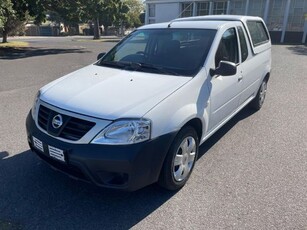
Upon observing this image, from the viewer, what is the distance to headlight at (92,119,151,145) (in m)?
2.54

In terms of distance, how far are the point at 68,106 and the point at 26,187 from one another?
119 cm

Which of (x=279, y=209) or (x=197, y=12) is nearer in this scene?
(x=279, y=209)

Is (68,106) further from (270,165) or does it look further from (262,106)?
(262,106)

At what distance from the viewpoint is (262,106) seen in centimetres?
630

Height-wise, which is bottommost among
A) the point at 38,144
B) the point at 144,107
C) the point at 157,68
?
the point at 38,144

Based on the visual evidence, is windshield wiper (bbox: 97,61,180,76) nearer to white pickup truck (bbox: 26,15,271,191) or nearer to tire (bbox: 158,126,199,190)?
white pickup truck (bbox: 26,15,271,191)

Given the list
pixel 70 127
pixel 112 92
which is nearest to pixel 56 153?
pixel 70 127

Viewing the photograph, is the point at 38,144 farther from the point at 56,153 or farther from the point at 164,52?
the point at 164,52

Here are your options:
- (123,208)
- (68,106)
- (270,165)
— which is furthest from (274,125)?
(68,106)

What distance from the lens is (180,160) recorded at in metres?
3.12

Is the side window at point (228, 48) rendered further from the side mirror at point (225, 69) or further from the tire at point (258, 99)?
the tire at point (258, 99)

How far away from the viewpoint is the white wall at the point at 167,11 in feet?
133

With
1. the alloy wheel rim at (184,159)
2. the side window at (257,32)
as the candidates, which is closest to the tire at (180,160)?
the alloy wheel rim at (184,159)

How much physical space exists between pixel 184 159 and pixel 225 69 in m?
1.20
